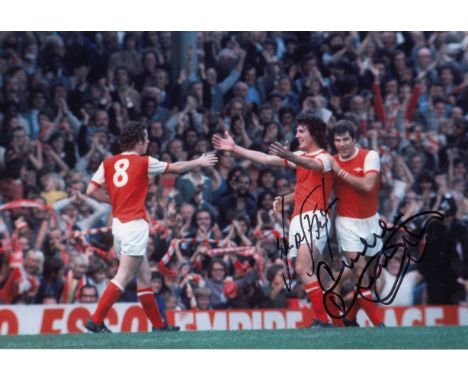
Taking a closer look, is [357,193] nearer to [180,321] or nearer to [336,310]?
[336,310]

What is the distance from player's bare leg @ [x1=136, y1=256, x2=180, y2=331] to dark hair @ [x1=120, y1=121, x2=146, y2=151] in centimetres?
99

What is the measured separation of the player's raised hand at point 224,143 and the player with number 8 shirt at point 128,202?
14 centimetres

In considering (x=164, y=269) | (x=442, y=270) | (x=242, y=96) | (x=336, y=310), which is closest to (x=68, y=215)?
(x=164, y=269)

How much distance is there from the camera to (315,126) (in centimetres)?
902

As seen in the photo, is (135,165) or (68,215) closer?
(135,165)

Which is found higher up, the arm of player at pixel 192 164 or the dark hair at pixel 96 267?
the arm of player at pixel 192 164

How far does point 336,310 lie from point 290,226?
843 mm

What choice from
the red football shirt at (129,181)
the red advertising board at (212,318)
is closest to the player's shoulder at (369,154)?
the red advertising board at (212,318)

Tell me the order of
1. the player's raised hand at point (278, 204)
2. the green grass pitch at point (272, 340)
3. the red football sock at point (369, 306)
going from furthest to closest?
the player's raised hand at point (278, 204) < the red football sock at point (369, 306) < the green grass pitch at point (272, 340)

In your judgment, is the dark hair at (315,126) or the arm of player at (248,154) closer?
the arm of player at (248,154)

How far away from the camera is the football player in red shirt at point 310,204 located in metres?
8.88

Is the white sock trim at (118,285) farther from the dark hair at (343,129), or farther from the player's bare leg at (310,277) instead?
the dark hair at (343,129)

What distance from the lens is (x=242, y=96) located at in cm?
1015

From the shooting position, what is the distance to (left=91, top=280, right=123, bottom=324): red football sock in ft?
29.0
